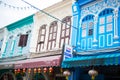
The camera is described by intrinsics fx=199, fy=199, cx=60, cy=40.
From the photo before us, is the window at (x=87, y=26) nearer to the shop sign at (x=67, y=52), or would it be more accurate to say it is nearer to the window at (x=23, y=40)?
the shop sign at (x=67, y=52)

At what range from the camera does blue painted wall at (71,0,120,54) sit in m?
10.2

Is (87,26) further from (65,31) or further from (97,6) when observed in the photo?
(65,31)

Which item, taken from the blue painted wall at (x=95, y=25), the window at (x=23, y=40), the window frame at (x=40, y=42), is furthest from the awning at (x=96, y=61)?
the window at (x=23, y=40)

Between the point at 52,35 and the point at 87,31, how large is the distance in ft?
11.0

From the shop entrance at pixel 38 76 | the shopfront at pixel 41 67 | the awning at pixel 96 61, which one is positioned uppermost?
the awning at pixel 96 61

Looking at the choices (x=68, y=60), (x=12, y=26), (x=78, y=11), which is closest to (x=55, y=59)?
(x=68, y=60)

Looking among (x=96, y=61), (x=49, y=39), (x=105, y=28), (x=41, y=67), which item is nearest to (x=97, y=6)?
(x=105, y=28)

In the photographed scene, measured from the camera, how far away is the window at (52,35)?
1385 centimetres

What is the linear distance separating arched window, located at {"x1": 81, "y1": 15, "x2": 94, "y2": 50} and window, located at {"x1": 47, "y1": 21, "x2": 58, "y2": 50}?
8.81 feet

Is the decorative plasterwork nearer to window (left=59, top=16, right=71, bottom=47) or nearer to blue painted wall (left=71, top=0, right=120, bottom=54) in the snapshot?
Result: blue painted wall (left=71, top=0, right=120, bottom=54)

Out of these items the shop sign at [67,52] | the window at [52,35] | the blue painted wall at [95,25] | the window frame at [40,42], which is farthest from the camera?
the window frame at [40,42]

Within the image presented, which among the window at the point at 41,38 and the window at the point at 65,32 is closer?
the window at the point at 65,32

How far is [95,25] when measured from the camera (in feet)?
36.5

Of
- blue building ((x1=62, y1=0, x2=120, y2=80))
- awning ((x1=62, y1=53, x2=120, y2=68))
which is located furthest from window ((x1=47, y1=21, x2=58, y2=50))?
awning ((x1=62, y1=53, x2=120, y2=68))
